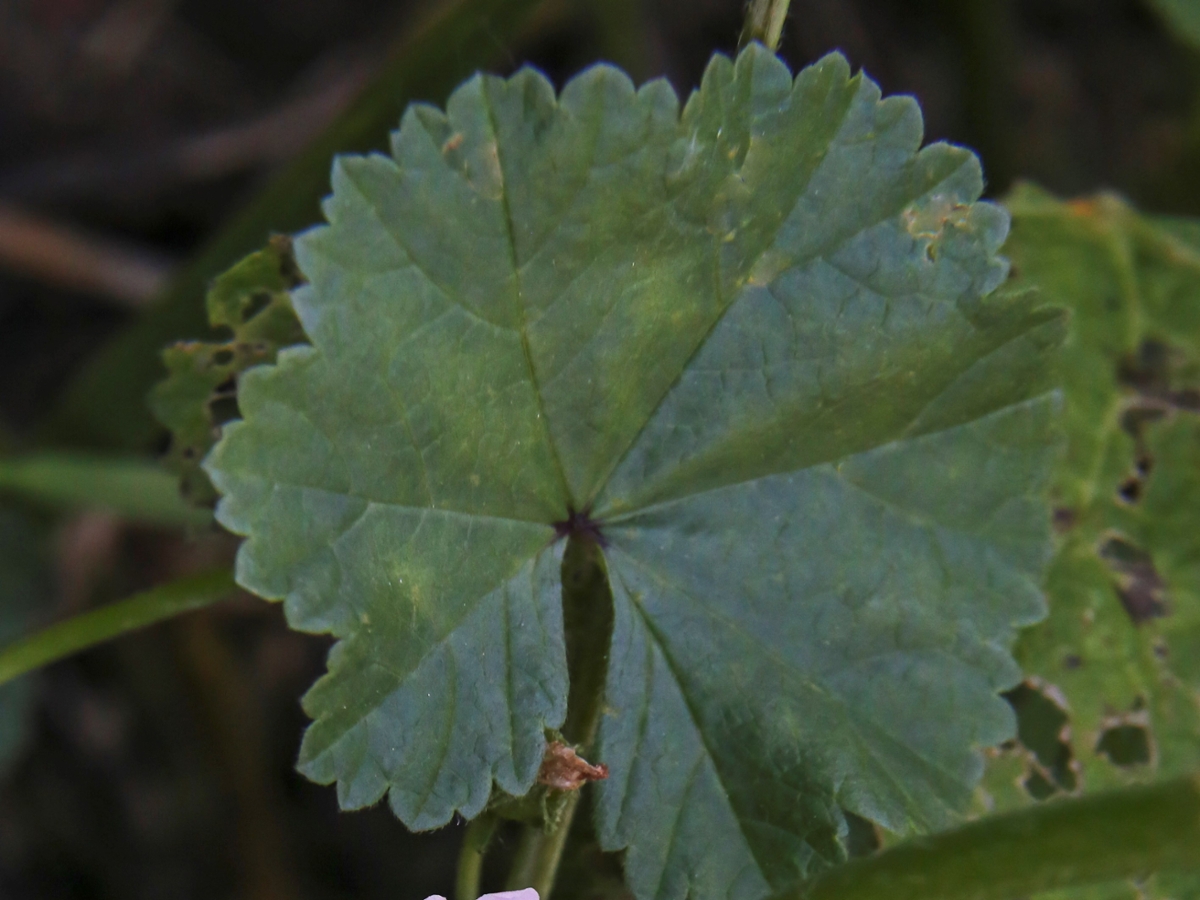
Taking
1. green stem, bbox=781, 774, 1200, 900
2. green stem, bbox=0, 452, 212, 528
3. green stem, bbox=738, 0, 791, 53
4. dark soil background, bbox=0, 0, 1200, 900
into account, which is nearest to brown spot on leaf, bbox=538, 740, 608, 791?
green stem, bbox=781, 774, 1200, 900

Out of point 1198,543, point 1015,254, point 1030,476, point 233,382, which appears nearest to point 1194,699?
point 1198,543

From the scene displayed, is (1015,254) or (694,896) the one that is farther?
(1015,254)

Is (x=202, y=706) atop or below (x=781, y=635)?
atop

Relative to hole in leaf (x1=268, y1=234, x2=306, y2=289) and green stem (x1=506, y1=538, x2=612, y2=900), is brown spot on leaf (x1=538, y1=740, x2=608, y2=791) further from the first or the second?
hole in leaf (x1=268, y1=234, x2=306, y2=289)

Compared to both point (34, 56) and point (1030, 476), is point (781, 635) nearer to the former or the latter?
point (1030, 476)

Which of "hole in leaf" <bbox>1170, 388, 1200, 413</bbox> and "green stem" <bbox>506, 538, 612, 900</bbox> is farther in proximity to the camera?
"hole in leaf" <bbox>1170, 388, 1200, 413</bbox>

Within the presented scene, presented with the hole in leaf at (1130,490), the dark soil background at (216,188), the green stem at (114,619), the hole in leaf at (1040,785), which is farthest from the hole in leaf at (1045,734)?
the dark soil background at (216,188)

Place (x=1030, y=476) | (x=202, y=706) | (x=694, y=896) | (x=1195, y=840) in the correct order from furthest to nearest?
1. (x=202, y=706)
2. (x=1030, y=476)
3. (x=694, y=896)
4. (x=1195, y=840)
